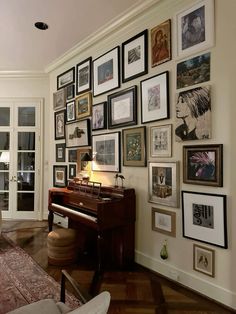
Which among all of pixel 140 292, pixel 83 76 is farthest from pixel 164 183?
pixel 83 76

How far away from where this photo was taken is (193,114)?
278cm

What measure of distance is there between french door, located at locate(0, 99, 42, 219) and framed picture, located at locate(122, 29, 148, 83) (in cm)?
287

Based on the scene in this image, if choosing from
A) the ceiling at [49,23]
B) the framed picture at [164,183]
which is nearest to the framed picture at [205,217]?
the framed picture at [164,183]

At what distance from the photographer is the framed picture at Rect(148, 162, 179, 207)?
2971mm

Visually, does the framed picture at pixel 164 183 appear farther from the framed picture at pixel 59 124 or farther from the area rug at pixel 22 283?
the framed picture at pixel 59 124

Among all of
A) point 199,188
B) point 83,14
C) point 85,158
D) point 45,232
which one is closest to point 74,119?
point 85,158

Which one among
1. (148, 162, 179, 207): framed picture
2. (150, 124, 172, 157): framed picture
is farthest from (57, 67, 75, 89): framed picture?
(148, 162, 179, 207): framed picture

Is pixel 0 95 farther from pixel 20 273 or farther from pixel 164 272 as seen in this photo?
pixel 164 272

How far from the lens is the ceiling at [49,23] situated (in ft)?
10.9

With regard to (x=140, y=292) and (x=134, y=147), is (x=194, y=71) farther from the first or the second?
(x=140, y=292)

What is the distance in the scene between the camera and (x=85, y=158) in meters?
4.13

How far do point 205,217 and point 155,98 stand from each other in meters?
1.44

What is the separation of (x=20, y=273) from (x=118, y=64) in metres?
2.90

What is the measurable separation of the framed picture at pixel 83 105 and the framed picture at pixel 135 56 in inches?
35.5
